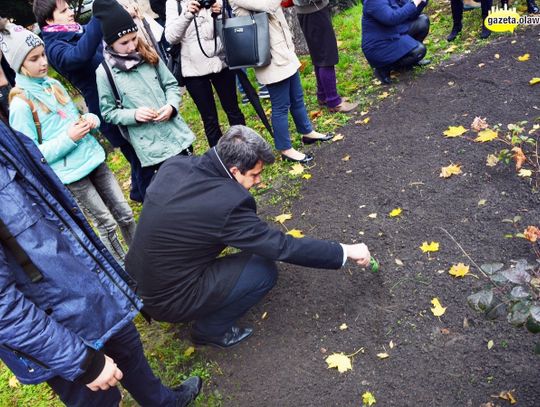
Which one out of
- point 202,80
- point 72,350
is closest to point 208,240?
point 72,350

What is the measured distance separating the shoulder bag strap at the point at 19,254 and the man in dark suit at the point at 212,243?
33.8 inches

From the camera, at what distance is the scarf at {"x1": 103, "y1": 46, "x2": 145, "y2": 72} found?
3.15m

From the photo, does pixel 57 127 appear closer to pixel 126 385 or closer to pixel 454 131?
pixel 126 385

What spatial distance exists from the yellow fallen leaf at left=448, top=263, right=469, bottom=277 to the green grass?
1.51 m

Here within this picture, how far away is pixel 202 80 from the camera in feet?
12.9

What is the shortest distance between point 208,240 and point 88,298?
0.78 metres

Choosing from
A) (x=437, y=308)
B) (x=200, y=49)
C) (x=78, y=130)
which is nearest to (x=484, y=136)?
(x=437, y=308)

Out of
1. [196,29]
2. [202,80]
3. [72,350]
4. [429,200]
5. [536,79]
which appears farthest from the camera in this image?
[536,79]

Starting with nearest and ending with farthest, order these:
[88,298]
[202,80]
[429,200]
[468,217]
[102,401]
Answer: [88,298] < [102,401] < [468,217] < [429,200] < [202,80]

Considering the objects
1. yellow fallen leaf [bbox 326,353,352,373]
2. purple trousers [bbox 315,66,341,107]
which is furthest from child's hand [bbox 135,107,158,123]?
purple trousers [bbox 315,66,341,107]

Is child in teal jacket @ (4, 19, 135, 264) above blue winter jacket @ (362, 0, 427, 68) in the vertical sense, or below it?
above

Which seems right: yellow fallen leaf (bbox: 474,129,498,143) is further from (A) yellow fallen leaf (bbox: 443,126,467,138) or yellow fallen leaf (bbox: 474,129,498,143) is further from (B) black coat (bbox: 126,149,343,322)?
(B) black coat (bbox: 126,149,343,322)

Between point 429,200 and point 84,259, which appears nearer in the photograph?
point 84,259

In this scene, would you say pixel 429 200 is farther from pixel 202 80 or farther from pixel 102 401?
pixel 102 401
